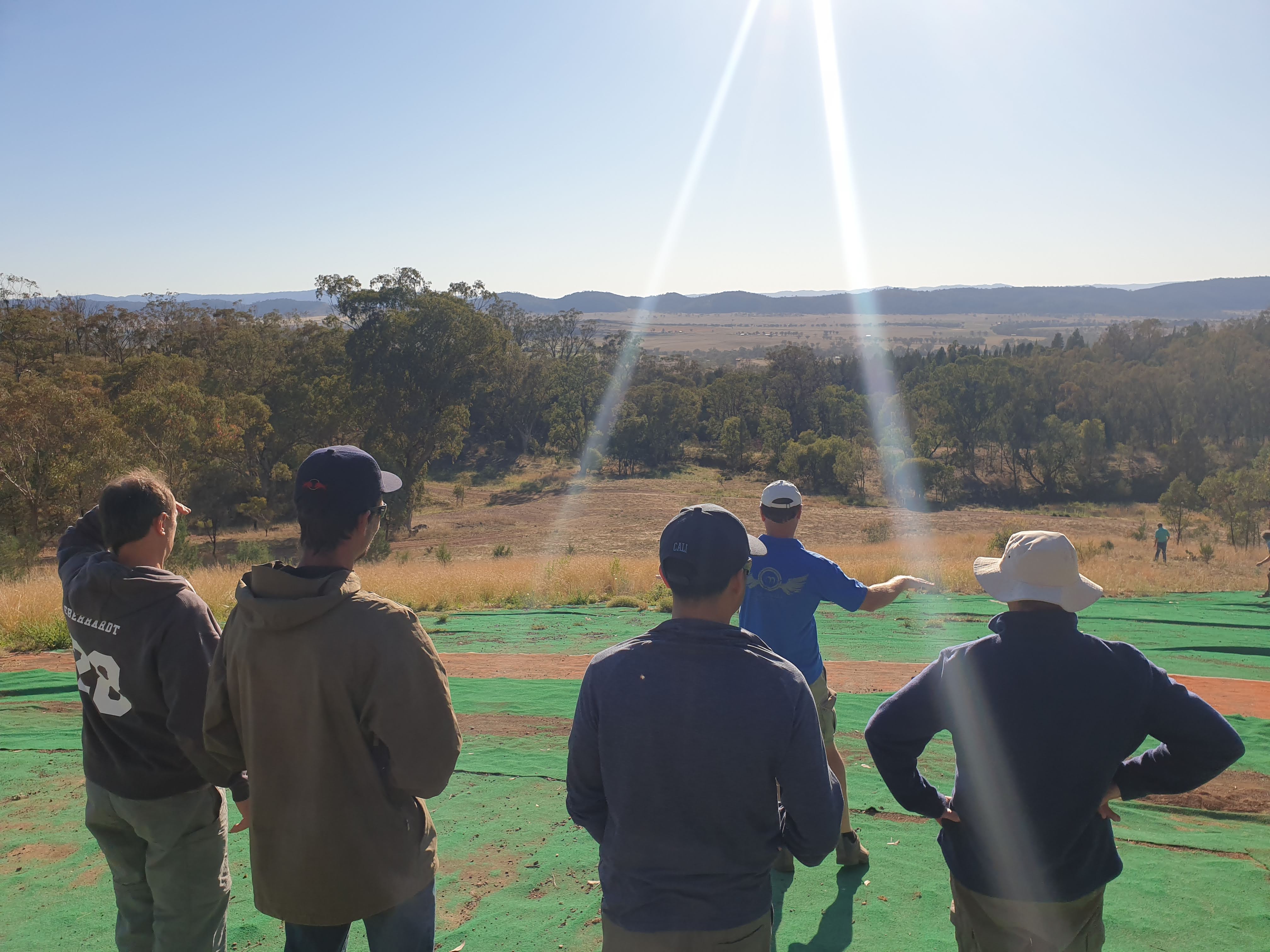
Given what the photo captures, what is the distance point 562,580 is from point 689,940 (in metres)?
Result: 15.5

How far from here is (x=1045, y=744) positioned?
236cm

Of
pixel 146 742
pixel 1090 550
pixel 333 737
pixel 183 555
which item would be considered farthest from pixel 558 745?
pixel 1090 550

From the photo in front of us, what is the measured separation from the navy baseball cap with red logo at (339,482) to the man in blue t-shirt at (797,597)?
203 centimetres

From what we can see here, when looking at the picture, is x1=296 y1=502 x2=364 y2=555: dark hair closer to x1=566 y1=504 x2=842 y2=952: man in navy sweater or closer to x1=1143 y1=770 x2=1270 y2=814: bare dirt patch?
x1=566 y1=504 x2=842 y2=952: man in navy sweater

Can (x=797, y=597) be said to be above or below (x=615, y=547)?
above

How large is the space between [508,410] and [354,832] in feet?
207

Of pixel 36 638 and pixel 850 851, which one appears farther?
pixel 36 638

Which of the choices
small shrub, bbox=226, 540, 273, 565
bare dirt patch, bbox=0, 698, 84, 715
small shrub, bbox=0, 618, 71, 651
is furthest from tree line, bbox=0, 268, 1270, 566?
bare dirt patch, bbox=0, 698, 84, 715

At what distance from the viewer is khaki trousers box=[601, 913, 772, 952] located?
2148mm

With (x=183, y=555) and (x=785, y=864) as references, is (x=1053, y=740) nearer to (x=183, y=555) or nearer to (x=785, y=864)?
(x=785, y=864)

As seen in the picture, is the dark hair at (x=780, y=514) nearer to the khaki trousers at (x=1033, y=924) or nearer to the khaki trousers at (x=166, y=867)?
the khaki trousers at (x=1033, y=924)

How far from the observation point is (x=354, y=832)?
7.68 feet

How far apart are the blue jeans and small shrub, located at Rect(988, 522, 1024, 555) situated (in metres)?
18.3

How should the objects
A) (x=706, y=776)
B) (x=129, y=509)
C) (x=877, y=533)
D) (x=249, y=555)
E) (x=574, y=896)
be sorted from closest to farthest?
1. (x=706, y=776)
2. (x=129, y=509)
3. (x=574, y=896)
4. (x=249, y=555)
5. (x=877, y=533)
